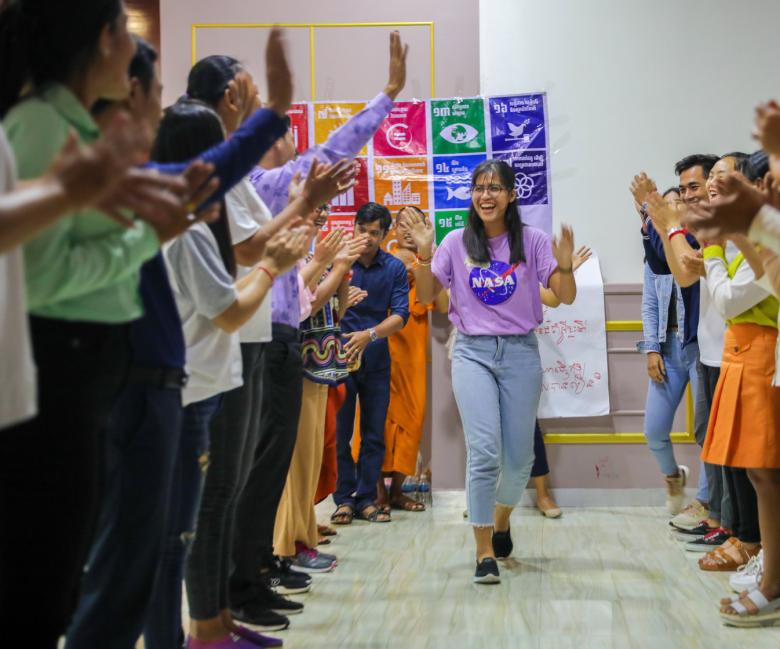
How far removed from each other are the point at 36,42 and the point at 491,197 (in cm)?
241

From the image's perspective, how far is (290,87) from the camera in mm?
1896

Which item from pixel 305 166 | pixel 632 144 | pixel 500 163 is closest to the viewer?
pixel 305 166

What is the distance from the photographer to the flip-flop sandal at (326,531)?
13.9 feet

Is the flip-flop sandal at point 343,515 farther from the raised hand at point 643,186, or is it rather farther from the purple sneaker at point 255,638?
the raised hand at point 643,186

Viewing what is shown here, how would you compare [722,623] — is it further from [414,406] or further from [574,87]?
[574,87]

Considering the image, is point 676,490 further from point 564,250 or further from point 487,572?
point 564,250

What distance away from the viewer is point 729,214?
6.30ft

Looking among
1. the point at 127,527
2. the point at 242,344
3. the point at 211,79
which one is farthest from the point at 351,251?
the point at 127,527

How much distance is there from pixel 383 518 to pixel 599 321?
1506mm

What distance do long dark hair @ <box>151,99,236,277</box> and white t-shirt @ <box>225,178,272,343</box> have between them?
0.63 feet

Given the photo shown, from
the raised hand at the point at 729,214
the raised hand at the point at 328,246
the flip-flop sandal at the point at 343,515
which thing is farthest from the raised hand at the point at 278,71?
the flip-flop sandal at the point at 343,515

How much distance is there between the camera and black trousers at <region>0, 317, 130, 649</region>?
4.06 ft

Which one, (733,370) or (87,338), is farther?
(733,370)

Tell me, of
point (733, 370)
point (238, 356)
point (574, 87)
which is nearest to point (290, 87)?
point (238, 356)
